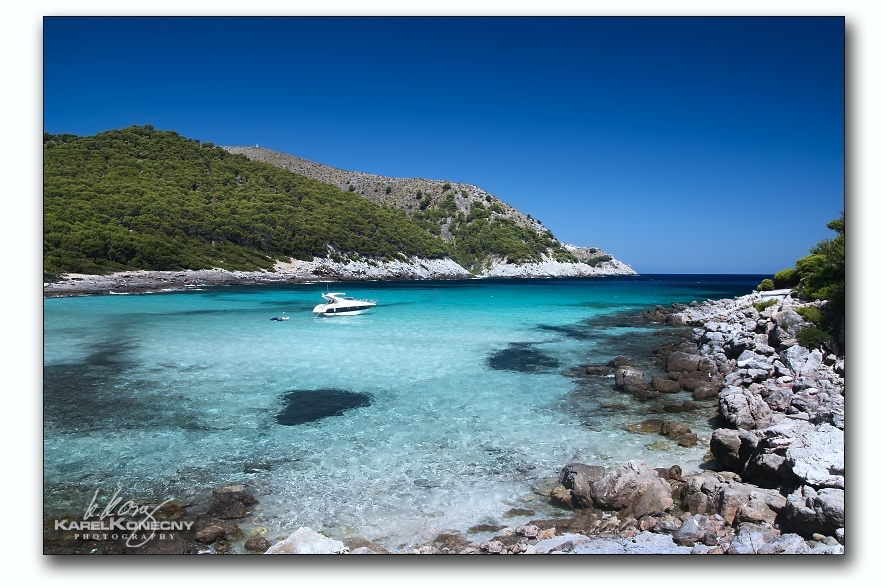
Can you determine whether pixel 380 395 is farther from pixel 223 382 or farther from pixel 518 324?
pixel 518 324

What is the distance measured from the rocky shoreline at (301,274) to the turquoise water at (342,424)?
91.4 inches

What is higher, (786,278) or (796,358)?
(786,278)

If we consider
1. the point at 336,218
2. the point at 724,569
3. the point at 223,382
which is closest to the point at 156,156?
the point at 336,218

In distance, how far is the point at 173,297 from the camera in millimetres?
34688

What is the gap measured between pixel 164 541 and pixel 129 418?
220 inches

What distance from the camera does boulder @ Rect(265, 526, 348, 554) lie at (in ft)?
12.2

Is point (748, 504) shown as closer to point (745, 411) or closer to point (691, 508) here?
point (691, 508)

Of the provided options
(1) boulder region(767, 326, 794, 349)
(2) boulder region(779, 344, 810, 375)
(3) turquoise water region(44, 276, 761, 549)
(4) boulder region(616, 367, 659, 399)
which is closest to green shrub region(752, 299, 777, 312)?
(3) turquoise water region(44, 276, 761, 549)

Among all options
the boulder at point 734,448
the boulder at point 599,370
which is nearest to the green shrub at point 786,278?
the boulder at point 599,370

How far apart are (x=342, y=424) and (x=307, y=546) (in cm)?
465

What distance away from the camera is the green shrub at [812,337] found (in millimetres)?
9383

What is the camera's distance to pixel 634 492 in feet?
17.0

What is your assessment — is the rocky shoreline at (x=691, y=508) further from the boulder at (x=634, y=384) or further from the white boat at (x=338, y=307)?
the white boat at (x=338, y=307)

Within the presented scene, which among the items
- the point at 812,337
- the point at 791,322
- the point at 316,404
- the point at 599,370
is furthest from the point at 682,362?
the point at 316,404
